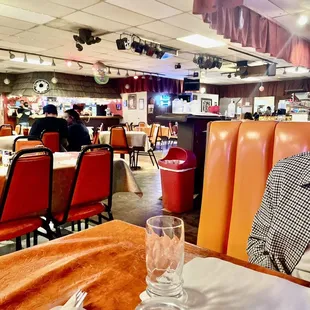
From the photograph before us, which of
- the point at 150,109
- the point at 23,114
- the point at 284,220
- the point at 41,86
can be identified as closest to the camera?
the point at 284,220

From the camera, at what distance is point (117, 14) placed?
4754 mm

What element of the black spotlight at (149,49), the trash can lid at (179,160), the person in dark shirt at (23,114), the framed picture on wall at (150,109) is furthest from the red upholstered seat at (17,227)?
the framed picture on wall at (150,109)

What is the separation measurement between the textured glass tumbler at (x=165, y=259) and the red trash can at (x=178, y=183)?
323 cm

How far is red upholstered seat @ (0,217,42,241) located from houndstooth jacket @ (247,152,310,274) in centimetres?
158

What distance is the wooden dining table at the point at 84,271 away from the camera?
73 centimetres

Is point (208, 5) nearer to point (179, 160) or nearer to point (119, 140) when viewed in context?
point (179, 160)

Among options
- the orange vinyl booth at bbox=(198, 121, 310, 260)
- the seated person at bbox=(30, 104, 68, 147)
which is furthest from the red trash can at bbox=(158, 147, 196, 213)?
the orange vinyl booth at bbox=(198, 121, 310, 260)

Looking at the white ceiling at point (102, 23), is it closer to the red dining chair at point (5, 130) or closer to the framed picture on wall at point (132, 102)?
the red dining chair at point (5, 130)

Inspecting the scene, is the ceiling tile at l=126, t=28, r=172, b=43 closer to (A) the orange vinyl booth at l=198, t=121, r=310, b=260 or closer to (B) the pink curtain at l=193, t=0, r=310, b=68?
(B) the pink curtain at l=193, t=0, r=310, b=68

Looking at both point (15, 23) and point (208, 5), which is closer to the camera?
point (208, 5)

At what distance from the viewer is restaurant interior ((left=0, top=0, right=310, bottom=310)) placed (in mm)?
755

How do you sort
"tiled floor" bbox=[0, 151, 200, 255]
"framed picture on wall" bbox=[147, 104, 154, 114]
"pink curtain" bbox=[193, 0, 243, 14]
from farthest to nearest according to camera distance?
"framed picture on wall" bbox=[147, 104, 154, 114], "tiled floor" bbox=[0, 151, 200, 255], "pink curtain" bbox=[193, 0, 243, 14]

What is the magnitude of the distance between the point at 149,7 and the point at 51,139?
94.0 inches

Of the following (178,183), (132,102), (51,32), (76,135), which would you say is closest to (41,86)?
(132,102)
